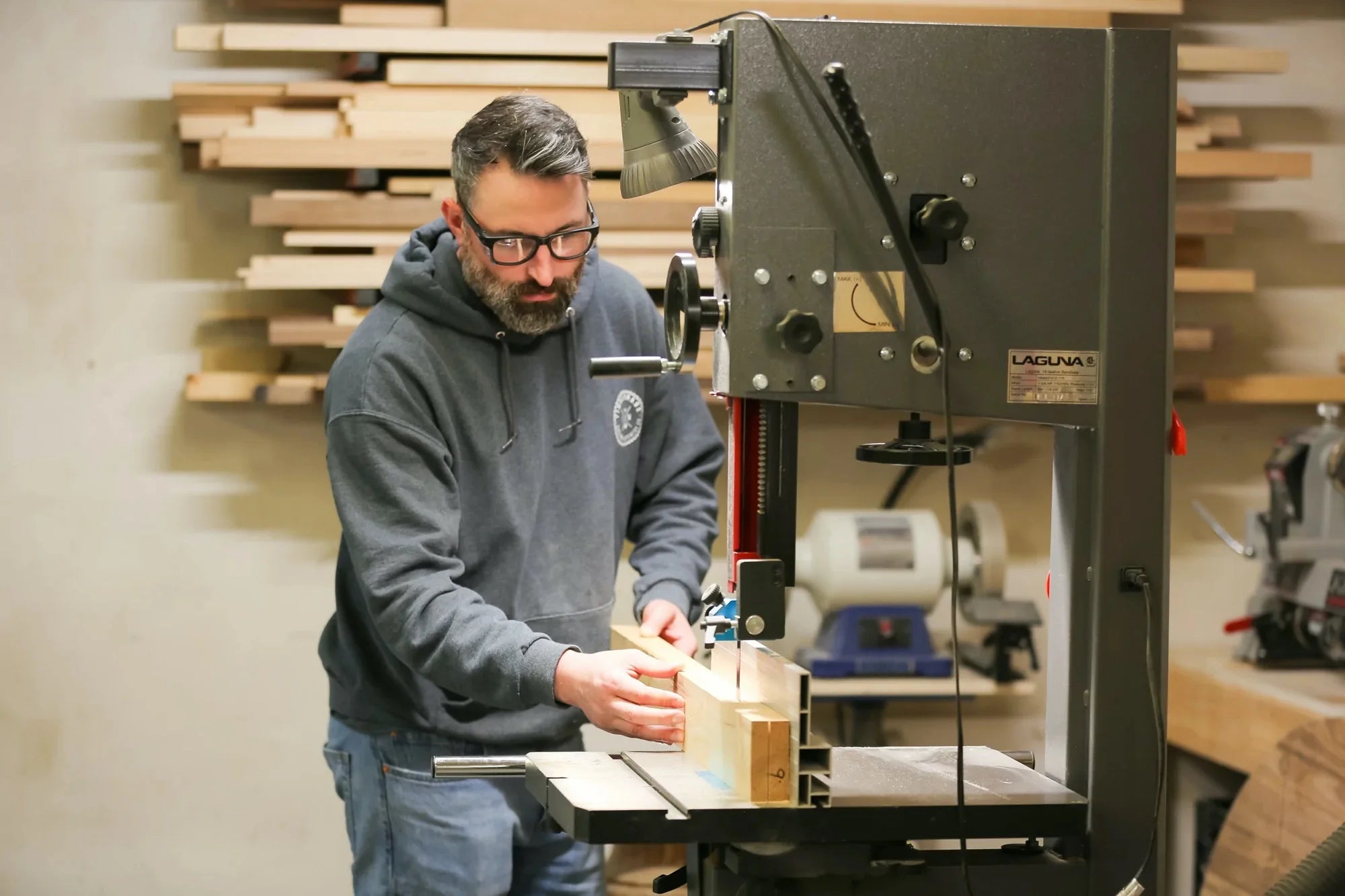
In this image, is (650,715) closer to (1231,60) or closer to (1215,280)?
(1215,280)

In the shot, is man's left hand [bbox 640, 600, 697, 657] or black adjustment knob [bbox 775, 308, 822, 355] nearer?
black adjustment knob [bbox 775, 308, 822, 355]

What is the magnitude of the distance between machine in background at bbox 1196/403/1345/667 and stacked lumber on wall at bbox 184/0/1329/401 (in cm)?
71

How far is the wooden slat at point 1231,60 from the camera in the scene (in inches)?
127

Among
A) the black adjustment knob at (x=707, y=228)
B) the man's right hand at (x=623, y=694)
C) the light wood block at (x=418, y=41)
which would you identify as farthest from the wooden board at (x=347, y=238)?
the black adjustment knob at (x=707, y=228)

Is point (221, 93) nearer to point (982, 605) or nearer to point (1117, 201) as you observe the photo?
point (982, 605)

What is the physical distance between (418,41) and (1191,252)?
1912 mm

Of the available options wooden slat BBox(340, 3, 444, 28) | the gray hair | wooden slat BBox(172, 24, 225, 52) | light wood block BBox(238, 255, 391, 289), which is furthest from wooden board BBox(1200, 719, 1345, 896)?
wooden slat BBox(172, 24, 225, 52)

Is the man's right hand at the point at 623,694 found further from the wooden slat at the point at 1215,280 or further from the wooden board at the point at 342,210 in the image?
the wooden slat at the point at 1215,280

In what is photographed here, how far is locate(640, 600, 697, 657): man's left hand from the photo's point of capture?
2.05 m

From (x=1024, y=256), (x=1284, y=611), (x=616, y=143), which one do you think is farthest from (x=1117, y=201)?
(x=1284, y=611)

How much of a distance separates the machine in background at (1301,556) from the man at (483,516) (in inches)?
60.3

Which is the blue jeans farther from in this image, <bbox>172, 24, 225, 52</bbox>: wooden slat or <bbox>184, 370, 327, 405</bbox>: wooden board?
<bbox>172, 24, 225, 52</bbox>: wooden slat

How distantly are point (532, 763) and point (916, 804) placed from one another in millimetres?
408

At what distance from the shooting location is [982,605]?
317cm
